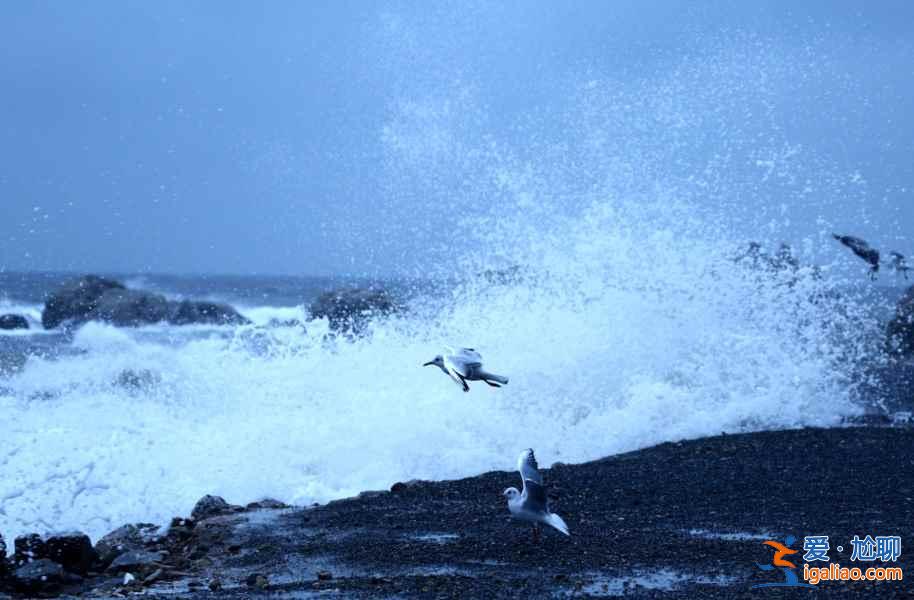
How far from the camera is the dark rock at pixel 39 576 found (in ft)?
23.9

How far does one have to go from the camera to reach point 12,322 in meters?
39.0

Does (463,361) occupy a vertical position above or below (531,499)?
above

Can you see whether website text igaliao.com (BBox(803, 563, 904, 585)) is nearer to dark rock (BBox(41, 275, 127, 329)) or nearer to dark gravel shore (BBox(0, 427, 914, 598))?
dark gravel shore (BBox(0, 427, 914, 598))

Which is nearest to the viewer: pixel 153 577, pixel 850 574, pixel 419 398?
pixel 850 574

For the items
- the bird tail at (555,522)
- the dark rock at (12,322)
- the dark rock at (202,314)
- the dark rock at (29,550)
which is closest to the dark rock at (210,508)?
the dark rock at (29,550)

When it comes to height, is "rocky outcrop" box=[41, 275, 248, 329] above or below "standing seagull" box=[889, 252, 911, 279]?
above

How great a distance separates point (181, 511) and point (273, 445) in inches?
89.3

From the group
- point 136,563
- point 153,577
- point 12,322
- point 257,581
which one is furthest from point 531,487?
point 12,322

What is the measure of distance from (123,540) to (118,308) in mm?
32421

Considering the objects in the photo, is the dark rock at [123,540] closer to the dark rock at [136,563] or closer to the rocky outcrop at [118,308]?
the dark rock at [136,563]

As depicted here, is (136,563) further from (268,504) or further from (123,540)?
(268,504)

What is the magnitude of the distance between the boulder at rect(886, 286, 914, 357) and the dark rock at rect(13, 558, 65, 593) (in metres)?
21.1

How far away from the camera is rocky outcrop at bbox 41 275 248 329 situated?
39.0 m

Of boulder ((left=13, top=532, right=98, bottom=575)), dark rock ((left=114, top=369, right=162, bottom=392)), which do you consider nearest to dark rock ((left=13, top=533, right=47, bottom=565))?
boulder ((left=13, top=532, right=98, bottom=575))
